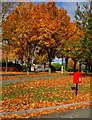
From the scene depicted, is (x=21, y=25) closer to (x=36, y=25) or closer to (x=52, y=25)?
(x=36, y=25)

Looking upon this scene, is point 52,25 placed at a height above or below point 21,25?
above

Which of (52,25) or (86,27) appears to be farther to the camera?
(52,25)

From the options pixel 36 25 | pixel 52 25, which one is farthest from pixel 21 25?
Result: pixel 52 25

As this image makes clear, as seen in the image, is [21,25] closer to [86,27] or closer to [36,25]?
[36,25]

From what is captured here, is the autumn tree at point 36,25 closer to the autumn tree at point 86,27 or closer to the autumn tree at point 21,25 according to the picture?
the autumn tree at point 21,25

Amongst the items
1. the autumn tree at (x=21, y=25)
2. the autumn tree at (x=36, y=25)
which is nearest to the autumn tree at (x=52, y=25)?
the autumn tree at (x=36, y=25)

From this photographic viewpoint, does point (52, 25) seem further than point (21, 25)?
Yes

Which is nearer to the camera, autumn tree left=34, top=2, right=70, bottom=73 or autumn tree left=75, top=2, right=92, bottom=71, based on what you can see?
autumn tree left=75, top=2, right=92, bottom=71

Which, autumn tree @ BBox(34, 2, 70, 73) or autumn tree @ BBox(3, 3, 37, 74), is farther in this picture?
autumn tree @ BBox(34, 2, 70, 73)

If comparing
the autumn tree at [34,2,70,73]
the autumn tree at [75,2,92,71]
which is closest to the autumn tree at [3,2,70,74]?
the autumn tree at [34,2,70,73]

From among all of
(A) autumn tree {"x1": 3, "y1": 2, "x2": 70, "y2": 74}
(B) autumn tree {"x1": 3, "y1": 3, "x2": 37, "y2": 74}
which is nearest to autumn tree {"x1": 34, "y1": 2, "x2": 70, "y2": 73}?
(A) autumn tree {"x1": 3, "y1": 2, "x2": 70, "y2": 74}

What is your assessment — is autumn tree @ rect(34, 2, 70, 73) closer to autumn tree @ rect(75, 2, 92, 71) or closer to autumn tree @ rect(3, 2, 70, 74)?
autumn tree @ rect(3, 2, 70, 74)

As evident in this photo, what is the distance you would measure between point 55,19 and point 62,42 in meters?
3.42

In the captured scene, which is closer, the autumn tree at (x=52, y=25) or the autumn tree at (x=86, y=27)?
the autumn tree at (x=86, y=27)
